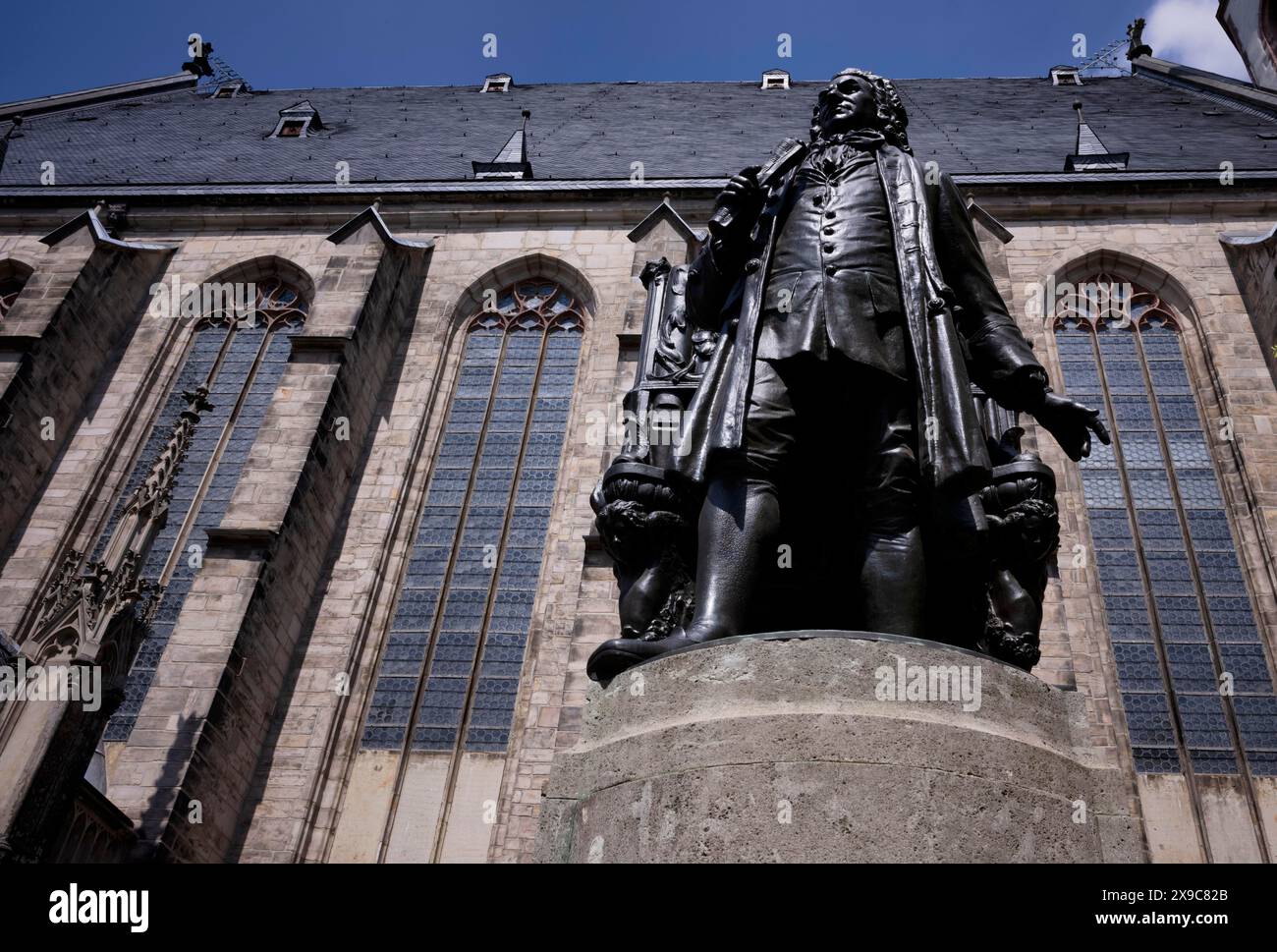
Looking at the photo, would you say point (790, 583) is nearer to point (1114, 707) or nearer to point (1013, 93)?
point (1114, 707)

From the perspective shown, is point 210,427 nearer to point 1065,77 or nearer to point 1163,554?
point 1163,554

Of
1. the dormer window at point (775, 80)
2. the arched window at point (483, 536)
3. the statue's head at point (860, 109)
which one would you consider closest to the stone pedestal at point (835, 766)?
the statue's head at point (860, 109)

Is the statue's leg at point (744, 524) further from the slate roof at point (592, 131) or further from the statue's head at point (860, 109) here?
the slate roof at point (592, 131)

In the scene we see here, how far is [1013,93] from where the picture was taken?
862 inches

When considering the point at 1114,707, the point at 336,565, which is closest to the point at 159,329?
the point at 336,565

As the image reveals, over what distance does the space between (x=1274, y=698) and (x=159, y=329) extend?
14390mm

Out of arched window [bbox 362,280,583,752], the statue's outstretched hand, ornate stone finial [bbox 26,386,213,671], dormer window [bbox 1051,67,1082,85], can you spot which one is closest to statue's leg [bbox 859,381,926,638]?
the statue's outstretched hand

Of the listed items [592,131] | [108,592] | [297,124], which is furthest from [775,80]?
[108,592]

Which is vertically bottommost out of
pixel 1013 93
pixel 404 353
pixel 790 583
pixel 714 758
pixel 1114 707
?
pixel 714 758

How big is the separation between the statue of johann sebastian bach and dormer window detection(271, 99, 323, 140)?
19.0 metres

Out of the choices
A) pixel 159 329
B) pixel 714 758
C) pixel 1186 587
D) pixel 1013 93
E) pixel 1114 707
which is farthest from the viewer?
pixel 1013 93

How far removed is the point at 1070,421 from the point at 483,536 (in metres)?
9.25

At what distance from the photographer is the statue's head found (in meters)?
3.79

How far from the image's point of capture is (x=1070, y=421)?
3061 millimetres
